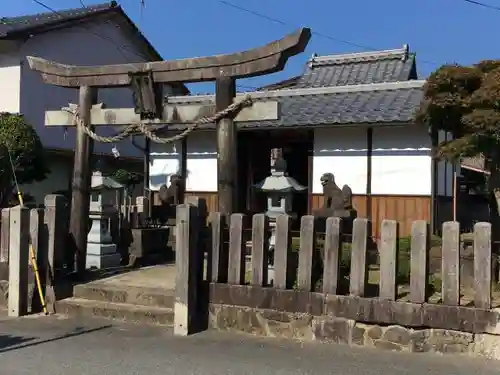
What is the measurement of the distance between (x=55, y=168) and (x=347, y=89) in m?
9.67

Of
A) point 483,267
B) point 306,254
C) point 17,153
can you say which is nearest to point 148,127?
point 306,254

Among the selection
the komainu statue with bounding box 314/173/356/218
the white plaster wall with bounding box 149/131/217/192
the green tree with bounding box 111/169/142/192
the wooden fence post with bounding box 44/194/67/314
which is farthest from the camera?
the green tree with bounding box 111/169/142/192

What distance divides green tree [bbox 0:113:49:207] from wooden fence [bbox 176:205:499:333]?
7.31 metres

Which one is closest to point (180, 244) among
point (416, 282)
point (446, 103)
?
point (416, 282)

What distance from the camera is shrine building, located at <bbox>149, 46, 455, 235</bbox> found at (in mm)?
12625

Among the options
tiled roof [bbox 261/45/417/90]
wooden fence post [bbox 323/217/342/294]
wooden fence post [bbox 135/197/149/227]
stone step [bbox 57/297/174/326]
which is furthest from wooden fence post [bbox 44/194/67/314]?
tiled roof [bbox 261/45/417/90]

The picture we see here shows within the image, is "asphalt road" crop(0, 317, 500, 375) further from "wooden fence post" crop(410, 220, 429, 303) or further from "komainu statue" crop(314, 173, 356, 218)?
"komainu statue" crop(314, 173, 356, 218)

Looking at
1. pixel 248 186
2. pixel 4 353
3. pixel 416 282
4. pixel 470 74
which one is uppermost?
pixel 470 74

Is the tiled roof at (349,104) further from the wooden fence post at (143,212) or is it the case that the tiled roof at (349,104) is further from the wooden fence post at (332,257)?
the wooden fence post at (332,257)

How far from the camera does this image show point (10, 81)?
17.0 m

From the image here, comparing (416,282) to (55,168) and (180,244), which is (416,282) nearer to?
(180,244)

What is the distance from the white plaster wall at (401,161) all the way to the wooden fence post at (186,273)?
23.0 feet

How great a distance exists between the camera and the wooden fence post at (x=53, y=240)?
8.09m

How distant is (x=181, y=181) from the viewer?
1450 centimetres
